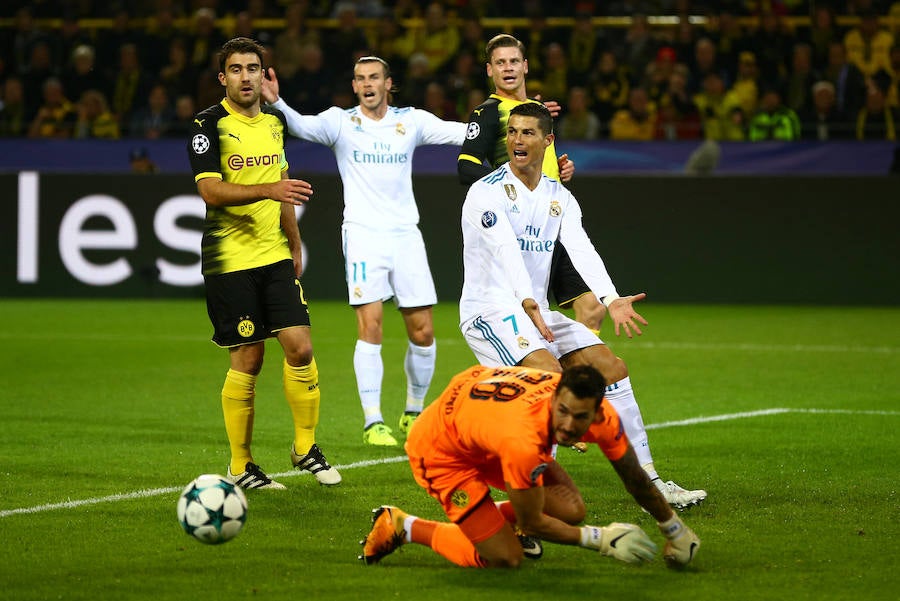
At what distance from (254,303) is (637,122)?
442 inches

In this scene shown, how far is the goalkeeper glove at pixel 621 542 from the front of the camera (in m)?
5.26

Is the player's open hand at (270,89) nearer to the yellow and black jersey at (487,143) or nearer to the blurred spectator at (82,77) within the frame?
the yellow and black jersey at (487,143)

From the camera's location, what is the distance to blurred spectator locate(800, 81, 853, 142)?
16969 millimetres

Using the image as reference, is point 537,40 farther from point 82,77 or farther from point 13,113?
point 13,113

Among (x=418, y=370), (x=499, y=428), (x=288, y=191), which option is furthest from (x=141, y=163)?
(x=499, y=428)

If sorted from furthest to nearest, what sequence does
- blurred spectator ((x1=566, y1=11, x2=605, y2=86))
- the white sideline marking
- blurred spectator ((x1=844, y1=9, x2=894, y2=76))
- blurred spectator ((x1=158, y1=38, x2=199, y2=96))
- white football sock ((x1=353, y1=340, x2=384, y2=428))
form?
1. blurred spectator ((x1=158, y1=38, x2=199, y2=96))
2. blurred spectator ((x1=566, y1=11, x2=605, y2=86))
3. blurred spectator ((x1=844, y1=9, x2=894, y2=76))
4. white football sock ((x1=353, y1=340, x2=384, y2=428))
5. the white sideline marking

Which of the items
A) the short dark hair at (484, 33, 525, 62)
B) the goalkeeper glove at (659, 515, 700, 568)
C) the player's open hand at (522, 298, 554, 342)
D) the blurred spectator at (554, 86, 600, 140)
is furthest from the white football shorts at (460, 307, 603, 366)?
the blurred spectator at (554, 86, 600, 140)

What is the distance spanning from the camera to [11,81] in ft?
62.4

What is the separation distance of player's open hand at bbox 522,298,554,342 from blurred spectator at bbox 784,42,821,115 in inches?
466

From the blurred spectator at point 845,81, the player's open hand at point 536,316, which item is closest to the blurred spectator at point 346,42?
the blurred spectator at point 845,81

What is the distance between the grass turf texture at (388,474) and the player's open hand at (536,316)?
83cm

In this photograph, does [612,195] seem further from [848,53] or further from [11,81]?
[11,81]

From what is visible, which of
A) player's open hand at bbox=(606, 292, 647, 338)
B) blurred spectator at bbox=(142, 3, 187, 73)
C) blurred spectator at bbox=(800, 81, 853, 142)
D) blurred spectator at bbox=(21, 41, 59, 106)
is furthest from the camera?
blurred spectator at bbox=(142, 3, 187, 73)

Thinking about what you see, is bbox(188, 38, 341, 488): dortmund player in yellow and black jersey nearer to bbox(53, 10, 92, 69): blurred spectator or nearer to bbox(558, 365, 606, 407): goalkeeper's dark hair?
bbox(558, 365, 606, 407): goalkeeper's dark hair
